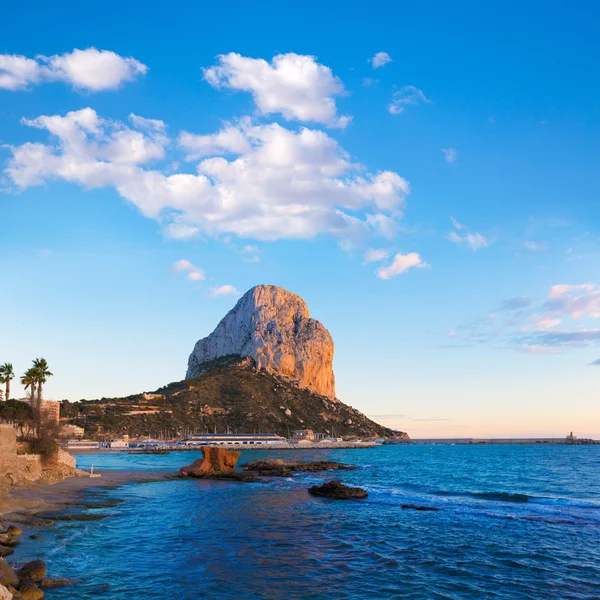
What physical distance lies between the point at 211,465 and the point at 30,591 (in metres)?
58.7

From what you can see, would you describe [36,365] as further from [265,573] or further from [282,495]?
[265,573]

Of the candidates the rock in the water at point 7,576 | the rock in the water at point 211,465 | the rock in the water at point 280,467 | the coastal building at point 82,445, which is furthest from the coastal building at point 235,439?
the rock in the water at point 7,576

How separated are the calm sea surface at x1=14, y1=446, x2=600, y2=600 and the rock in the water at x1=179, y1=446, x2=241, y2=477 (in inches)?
862

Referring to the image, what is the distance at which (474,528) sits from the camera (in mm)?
35094

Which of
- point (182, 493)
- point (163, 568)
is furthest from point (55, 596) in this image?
point (182, 493)

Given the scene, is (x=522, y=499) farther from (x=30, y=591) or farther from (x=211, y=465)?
(x=30, y=591)

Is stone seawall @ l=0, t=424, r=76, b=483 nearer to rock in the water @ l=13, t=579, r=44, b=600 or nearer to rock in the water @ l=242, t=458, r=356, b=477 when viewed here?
rock in the water @ l=13, t=579, r=44, b=600

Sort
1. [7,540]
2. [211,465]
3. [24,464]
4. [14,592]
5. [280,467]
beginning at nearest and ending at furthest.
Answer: [14,592], [7,540], [24,464], [211,465], [280,467]

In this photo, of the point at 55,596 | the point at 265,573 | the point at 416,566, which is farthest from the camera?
the point at 416,566

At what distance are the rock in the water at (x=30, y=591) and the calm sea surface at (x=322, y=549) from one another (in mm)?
744

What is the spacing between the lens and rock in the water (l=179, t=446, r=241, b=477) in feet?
236

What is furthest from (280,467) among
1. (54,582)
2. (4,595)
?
(4,595)

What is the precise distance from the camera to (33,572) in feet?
63.7

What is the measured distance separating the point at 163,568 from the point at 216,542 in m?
6.33
